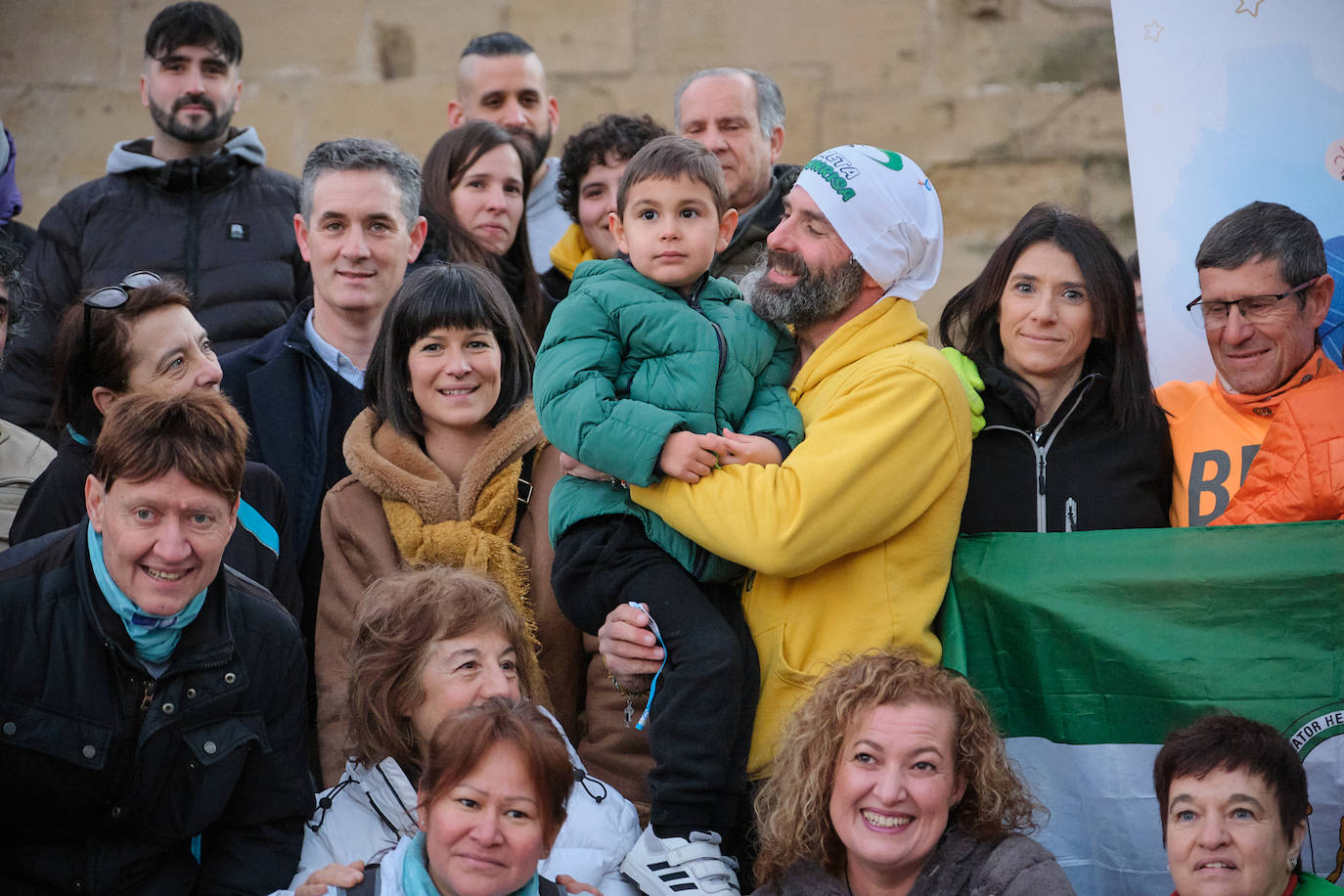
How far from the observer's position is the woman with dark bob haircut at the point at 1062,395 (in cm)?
429

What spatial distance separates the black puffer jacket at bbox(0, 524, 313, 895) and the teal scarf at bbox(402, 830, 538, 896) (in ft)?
1.73

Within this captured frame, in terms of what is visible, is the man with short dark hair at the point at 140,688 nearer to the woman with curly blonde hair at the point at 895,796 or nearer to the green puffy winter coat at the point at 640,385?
the green puffy winter coat at the point at 640,385

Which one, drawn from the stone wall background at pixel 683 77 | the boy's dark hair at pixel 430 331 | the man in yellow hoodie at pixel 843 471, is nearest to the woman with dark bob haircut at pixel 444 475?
the boy's dark hair at pixel 430 331

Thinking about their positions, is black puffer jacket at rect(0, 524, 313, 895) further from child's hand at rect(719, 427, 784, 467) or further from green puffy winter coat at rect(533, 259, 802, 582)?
child's hand at rect(719, 427, 784, 467)

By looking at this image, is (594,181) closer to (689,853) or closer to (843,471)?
(843,471)

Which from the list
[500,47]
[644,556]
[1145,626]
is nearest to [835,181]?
[644,556]

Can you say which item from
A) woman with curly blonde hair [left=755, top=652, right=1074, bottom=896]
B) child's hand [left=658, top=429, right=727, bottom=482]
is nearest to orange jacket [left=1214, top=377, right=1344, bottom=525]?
woman with curly blonde hair [left=755, top=652, right=1074, bottom=896]

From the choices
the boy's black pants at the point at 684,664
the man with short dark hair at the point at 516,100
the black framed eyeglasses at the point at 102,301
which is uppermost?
the man with short dark hair at the point at 516,100

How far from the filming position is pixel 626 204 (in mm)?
4285

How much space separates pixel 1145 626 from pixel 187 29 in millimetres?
4439

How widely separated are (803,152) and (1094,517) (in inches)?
169

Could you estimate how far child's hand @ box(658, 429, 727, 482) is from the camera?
3895 mm

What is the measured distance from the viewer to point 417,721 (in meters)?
4.12

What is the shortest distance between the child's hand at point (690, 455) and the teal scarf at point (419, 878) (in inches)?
38.1
